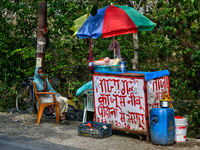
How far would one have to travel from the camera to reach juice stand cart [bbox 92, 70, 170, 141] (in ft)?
19.4

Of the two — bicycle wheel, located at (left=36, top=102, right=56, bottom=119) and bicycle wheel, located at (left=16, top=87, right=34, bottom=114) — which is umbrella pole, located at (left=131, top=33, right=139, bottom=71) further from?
bicycle wheel, located at (left=16, top=87, right=34, bottom=114)

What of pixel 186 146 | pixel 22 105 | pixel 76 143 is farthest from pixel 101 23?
pixel 22 105

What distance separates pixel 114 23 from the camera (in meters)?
7.04

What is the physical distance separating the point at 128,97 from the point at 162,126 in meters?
0.95

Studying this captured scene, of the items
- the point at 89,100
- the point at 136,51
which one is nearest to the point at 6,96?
the point at 89,100

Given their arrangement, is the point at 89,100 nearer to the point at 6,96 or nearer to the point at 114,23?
the point at 114,23

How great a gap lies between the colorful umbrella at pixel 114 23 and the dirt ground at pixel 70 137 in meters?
2.40

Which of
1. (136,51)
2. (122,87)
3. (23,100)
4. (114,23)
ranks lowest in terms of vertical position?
(23,100)

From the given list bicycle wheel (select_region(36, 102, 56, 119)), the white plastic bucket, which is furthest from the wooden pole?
the white plastic bucket

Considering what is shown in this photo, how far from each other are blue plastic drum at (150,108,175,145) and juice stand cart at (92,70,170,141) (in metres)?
0.22

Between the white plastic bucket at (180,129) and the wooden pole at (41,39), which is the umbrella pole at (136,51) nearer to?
the wooden pole at (41,39)

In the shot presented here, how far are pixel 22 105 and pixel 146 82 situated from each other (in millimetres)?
5091

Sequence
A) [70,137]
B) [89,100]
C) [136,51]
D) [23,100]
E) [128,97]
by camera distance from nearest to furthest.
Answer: [128,97] < [70,137] < [89,100] < [136,51] < [23,100]

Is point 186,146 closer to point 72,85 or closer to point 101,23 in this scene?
point 101,23
